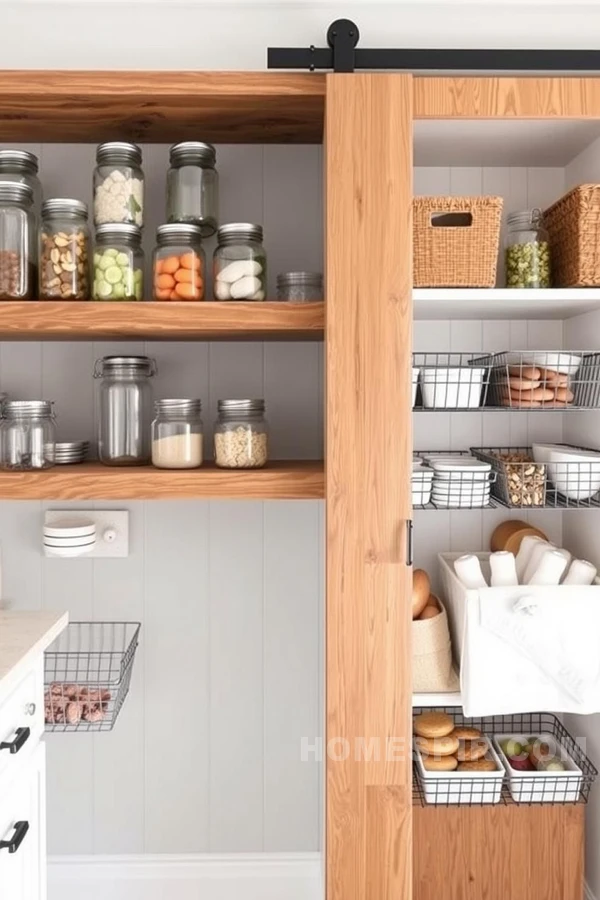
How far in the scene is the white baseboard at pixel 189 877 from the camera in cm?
212

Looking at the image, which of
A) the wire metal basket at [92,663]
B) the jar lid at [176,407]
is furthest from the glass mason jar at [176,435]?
the wire metal basket at [92,663]

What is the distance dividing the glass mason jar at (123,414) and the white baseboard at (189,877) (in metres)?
1.09

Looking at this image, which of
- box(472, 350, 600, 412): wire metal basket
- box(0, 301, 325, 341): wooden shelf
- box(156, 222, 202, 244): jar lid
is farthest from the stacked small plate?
box(472, 350, 600, 412): wire metal basket

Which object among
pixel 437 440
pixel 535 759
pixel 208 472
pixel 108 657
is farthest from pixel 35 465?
pixel 535 759

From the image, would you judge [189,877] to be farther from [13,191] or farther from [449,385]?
[13,191]

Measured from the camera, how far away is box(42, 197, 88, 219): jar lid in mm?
1760

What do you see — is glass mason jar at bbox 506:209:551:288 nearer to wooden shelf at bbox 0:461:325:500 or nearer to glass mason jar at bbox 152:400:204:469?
wooden shelf at bbox 0:461:325:500

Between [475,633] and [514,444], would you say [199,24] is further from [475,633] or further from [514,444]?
[475,633]

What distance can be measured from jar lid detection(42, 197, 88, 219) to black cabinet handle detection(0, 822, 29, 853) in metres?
1.24

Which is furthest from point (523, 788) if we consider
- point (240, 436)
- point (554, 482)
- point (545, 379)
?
point (240, 436)

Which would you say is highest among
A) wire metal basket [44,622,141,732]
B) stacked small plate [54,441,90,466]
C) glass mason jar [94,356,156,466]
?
glass mason jar [94,356,156,466]

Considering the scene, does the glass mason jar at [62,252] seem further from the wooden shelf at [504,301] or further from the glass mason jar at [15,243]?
the wooden shelf at [504,301]

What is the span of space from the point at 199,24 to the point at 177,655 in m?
1.60

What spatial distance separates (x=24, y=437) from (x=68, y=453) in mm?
120
